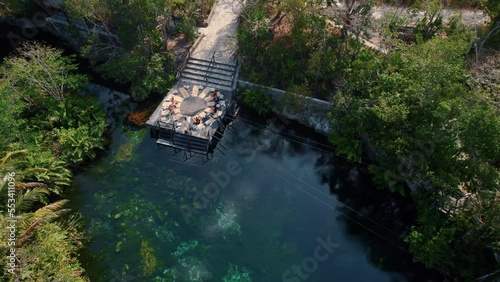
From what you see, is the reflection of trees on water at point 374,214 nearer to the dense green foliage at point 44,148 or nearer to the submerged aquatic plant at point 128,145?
the submerged aquatic plant at point 128,145

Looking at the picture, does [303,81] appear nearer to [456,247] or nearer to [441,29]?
[441,29]

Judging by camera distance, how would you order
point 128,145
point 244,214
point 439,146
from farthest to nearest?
point 128,145 < point 244,214 < point 439,146

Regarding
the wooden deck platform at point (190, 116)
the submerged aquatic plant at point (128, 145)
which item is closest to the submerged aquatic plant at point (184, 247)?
the wooden deck platform at point (190, 116)

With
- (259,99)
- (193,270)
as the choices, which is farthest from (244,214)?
(259,99)

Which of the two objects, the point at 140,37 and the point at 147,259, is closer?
the point at 147,259

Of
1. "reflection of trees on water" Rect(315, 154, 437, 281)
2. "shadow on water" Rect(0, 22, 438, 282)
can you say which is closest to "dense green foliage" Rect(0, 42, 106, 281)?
"shadow on water" Rect(0, 22, 438, 282)

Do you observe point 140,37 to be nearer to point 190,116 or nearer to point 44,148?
point 190,116

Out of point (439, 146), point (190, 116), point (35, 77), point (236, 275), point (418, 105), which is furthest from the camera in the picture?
point (190, 116)
